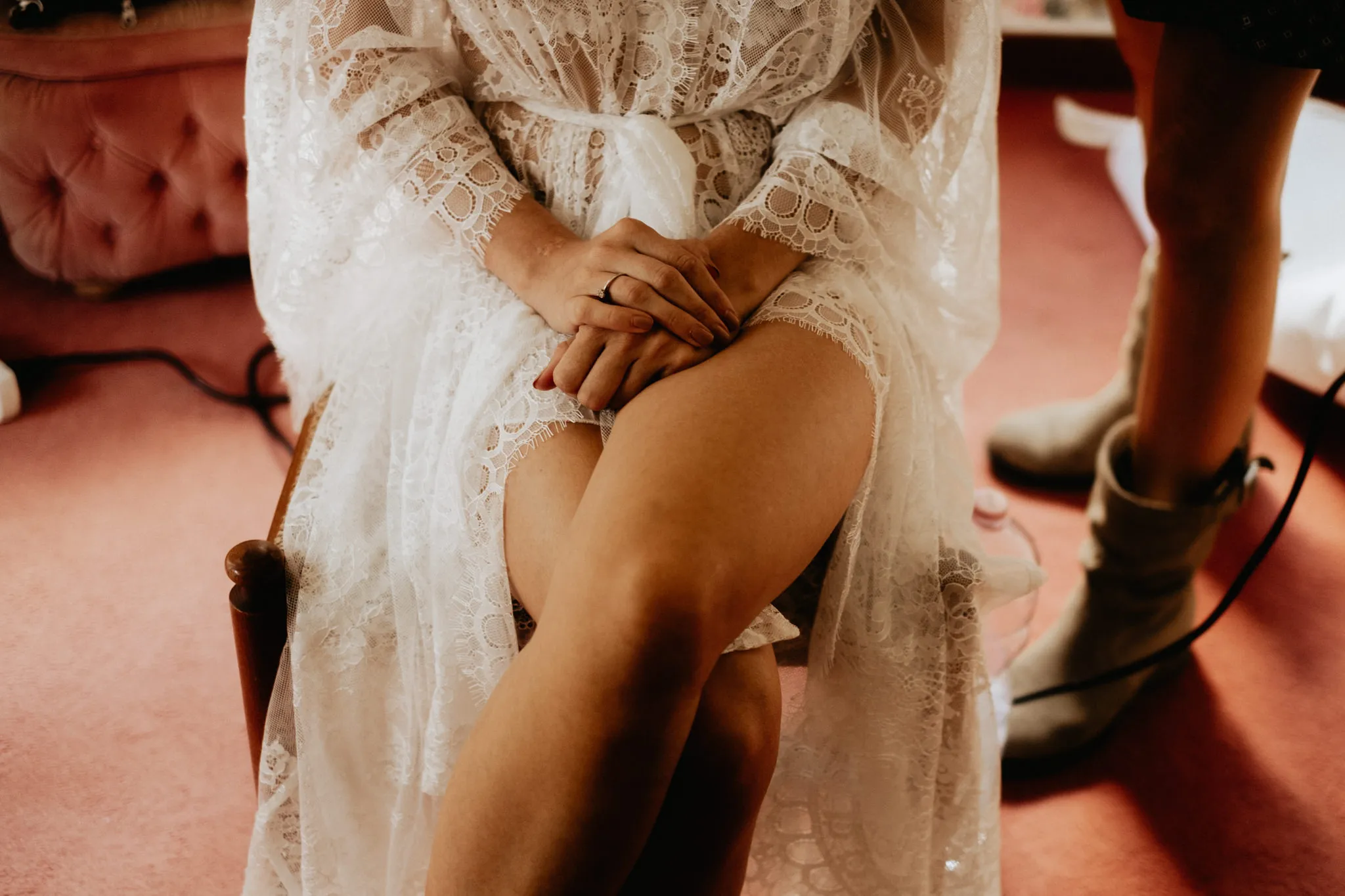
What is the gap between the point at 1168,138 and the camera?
0.94 m

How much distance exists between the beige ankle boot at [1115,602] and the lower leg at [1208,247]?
36mm

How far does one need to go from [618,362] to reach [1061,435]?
1.07 metres

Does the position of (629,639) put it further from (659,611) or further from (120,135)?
(120,135)

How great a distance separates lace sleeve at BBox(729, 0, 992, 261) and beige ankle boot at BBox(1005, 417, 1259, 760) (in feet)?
1.52

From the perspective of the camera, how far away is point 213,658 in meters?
1.31

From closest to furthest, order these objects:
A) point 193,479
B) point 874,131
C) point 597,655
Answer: point 597,655 → point 874,131 → point 193,479

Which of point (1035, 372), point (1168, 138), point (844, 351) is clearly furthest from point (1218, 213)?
point (1035, 372)

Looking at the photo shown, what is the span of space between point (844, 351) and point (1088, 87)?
2406 millimetres

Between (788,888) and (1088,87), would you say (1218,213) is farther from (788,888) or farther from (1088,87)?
(1088,87)

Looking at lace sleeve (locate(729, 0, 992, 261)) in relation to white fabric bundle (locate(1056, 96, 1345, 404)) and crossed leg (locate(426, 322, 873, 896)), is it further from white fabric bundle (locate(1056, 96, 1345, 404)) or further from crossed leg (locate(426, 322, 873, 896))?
white fabric bundle (locate(1056, 96, 1345, 404))

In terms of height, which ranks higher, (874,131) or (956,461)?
(874,131)

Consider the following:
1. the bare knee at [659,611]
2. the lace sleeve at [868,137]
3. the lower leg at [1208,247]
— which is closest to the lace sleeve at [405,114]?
the lace sleeve at [868,137]

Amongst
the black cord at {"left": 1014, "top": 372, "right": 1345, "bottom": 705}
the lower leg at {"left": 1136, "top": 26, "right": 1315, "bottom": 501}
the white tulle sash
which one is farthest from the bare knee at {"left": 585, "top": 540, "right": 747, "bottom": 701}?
the black cord at {"left": 1014, "top": 372, "right": 1345, "bottom": 705}

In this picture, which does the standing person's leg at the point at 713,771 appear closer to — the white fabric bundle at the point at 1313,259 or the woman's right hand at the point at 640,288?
the woman's right hand at the point at 640,288
